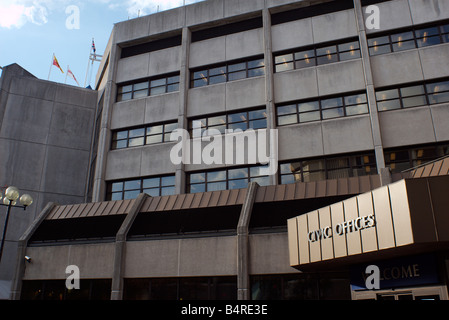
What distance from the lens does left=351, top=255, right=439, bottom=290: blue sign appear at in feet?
34.8

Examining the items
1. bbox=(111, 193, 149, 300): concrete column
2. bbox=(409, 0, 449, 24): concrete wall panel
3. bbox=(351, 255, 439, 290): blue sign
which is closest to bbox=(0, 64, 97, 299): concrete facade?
bbox=(111, 193, 149, 300): concrete column

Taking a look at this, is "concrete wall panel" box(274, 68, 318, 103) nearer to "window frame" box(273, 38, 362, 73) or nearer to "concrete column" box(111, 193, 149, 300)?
"window frame" box(273, 38, 362, 73)

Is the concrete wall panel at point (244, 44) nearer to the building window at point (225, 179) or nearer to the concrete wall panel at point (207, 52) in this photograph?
the concrete wall panel at point (207, 52)

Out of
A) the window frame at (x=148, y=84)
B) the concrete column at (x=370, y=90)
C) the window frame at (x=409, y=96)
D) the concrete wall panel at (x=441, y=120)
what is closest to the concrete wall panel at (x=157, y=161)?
the window frame at (x=148, y=84)

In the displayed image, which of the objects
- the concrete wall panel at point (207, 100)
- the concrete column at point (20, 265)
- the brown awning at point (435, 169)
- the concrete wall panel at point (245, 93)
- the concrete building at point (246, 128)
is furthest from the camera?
the concrete wall panel at point (207, 100)

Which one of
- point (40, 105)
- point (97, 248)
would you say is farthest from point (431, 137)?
point (40, 105)

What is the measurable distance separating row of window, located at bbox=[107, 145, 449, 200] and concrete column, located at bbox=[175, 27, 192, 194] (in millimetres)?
796

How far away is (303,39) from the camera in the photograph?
26.8 metres

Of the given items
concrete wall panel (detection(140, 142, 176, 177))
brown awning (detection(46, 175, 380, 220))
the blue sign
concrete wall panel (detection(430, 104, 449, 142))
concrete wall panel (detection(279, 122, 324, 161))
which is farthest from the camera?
concrete wall panel (detection(140, 142, 176, 177))

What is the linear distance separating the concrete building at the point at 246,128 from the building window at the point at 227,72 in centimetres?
10

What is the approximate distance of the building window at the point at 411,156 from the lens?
2198cm

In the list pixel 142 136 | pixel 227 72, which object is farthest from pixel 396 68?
pixel 142 136

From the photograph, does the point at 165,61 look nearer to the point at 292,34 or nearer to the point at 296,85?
the point at 292,34

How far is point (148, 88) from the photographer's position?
30.4 m
